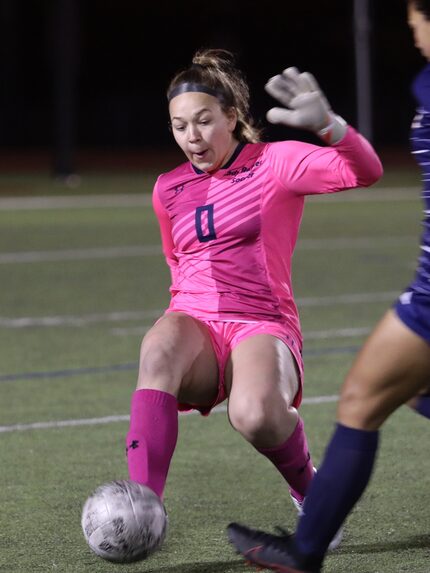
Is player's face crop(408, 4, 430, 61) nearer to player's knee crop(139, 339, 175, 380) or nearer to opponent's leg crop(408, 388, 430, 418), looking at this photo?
opponent's leg crop(408, 388, 430, 418)

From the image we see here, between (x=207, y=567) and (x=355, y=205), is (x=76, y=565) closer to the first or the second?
(x=207, y=567)

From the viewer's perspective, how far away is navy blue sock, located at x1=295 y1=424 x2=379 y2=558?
384 centimetres

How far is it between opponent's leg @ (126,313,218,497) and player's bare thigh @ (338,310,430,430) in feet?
2.52

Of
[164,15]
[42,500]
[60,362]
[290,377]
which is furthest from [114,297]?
[164,15]

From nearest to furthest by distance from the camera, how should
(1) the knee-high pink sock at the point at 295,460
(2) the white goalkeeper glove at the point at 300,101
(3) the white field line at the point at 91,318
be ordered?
(2) the white goalkeeper glove at the point at 300,101
(1) the knee-high pink sock at the point at 295,460
(3) the white field line at the point at 91,318

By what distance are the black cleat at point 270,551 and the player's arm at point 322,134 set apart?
123 cm

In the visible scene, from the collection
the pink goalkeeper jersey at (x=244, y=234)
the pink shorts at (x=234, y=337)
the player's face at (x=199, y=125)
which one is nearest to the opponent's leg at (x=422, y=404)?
the pink shorts at (x=234, y=337)

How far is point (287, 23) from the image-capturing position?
4941 centimetres

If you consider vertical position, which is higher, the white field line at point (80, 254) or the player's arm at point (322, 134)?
the player's arm at point (322, 134)

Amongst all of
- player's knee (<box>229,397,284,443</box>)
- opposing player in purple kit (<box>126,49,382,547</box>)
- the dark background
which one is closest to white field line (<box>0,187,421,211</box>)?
opposing player in purple kit (<box>126,49,382,547</box>)

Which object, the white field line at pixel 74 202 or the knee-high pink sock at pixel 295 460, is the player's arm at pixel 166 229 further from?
the white field line at pixel 74 202

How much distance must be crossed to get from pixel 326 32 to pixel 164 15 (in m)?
6.18

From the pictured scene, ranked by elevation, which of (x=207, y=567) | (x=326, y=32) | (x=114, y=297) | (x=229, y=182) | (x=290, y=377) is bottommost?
(x=326, y=32)

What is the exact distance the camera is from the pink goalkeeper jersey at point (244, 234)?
187 inches
